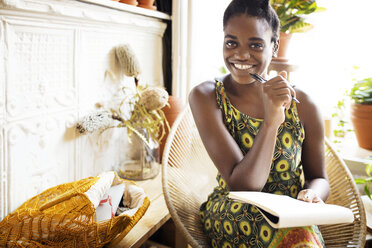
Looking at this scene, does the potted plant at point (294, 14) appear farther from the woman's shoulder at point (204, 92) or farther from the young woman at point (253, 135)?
the woman's shoulder at point (204, 92)

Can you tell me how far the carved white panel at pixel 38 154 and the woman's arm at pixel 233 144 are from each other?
57 centimetres

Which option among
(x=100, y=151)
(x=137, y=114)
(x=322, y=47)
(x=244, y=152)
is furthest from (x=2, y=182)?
(x=322, y=47)

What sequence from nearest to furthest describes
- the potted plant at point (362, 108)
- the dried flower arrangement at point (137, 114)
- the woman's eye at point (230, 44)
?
1. the woman's eye at point (230, 44)
2. the dried flower arrangement at point (137, 114)
3. the potted plant at point (362, 108)

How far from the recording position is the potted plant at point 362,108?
1.71m

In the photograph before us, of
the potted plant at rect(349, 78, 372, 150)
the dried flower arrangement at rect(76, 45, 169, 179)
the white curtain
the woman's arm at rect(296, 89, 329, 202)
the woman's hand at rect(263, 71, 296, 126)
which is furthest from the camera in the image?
the white curtain

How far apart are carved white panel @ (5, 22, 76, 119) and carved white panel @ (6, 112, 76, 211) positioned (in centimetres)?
5

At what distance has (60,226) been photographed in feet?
3.19

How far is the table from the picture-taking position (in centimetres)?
121

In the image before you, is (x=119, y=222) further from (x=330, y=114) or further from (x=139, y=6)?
(x=330, y=114)

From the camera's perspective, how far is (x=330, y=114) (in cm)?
204

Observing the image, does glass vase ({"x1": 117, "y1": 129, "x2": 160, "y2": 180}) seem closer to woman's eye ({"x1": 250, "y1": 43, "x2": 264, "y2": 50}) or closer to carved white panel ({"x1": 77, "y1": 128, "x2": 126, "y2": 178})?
carved white panel ({"x1": 77, "y1": 128, "x2": 126, "y2": 178})

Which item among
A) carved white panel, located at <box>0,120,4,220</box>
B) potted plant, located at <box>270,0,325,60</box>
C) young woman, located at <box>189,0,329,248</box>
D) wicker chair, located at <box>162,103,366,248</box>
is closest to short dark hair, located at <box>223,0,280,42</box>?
young woman, located at <box>189,0,329,248</box>

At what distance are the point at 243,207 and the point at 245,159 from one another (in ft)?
0.45

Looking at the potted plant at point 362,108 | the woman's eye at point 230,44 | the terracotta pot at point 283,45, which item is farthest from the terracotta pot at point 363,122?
the woman's eye at point 230,44
